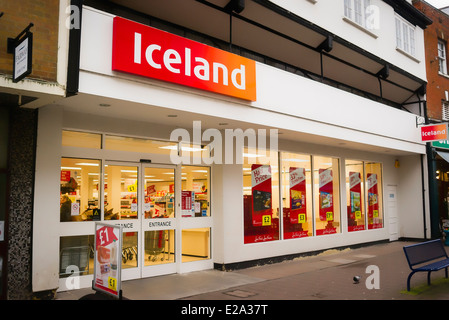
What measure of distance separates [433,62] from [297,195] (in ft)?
34.4

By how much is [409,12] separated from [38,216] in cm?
1602

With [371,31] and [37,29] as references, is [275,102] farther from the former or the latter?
[371,31]

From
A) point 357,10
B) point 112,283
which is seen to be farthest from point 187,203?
point 357,10

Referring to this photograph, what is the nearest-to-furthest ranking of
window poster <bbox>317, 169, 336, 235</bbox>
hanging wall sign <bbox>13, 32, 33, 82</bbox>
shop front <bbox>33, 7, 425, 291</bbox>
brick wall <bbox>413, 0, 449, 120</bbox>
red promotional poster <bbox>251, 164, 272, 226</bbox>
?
hanging wall sign <bbox>13, 32, 33, 82</bbox> → shop front <bbox>33, 7, 425, 291</bbox> → red promotional poster <bbox>251, 164, 272, 226</bbox> → window poster <bbox>317, 169, 336, 235</bbox> → brick wall <bbox>413, 0, 449, 120</bbox>

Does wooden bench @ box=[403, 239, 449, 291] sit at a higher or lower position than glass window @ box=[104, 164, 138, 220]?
lower

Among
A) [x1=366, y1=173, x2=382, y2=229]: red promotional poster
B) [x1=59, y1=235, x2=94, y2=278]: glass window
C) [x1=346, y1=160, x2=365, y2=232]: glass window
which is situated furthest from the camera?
[x1=366, y1=173, x2=382, y2=229]: red promotional poster

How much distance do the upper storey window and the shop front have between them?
347 cm

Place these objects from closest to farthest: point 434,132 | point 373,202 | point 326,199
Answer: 1. point 326,199
2. point 434,132
3. point 373,202

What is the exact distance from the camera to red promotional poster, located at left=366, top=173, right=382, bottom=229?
1606 centimetres

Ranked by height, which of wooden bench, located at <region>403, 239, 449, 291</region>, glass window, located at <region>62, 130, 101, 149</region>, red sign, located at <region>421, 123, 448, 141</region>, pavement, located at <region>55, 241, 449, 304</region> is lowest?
pavement, located at <region>55, 241, 449, 304</region>

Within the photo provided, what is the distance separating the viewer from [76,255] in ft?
26.3

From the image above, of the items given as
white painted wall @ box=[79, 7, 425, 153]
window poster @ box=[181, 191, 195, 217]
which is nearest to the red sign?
white painted wall @ box=[79, 7, 425, 153]

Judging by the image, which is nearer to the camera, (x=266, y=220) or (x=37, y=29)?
(x=37, y=29)

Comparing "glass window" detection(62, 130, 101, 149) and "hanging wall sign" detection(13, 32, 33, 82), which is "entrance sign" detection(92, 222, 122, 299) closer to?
"hanging wall sign" detection(13, 32, 33, 82)
